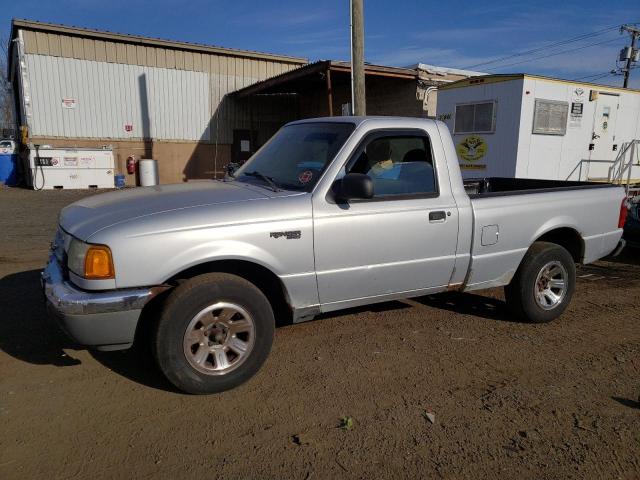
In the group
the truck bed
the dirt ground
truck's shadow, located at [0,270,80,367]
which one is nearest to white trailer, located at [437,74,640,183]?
the truck bed

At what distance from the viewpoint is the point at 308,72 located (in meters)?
16.2

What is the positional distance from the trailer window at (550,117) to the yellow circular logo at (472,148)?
4.00 feet

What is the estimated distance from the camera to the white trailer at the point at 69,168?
1762cm

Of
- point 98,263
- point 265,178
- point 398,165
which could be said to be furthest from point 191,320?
point 398,165

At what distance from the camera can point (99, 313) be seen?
9.68 feet

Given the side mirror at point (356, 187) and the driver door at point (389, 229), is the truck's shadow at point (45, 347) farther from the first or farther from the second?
the side mirror at point (356, 187)

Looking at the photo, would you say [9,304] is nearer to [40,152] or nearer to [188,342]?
[188,342]

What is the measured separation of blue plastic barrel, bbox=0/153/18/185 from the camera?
1994 cm

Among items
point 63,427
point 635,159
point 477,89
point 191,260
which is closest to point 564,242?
point 191,260

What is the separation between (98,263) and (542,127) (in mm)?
10583

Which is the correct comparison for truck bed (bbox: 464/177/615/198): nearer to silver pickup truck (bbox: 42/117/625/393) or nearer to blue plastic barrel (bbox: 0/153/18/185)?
silver pickup truck (bbox: 42/117/625/393)

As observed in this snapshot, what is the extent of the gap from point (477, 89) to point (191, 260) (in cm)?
1029

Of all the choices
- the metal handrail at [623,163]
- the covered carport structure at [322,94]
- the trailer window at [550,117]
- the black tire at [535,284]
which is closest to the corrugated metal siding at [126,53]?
the covered carport structure at [322,94]

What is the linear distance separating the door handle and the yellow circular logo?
27.3ft
